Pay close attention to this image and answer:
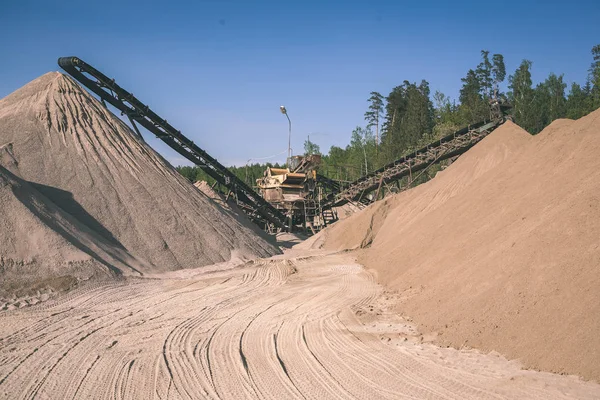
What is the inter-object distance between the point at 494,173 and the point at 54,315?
1019cm

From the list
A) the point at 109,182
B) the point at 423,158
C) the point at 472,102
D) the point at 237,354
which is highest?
the point at 472,102

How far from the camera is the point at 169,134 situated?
2194cm

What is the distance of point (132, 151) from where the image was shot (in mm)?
16594

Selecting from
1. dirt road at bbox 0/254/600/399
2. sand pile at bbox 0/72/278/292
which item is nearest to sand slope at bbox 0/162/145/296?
sand pile at bbox 0/72/278/292

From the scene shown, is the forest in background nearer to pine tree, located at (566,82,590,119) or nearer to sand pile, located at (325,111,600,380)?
pine tree, located at (566,82,590,119)

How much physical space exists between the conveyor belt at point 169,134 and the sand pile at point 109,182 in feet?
6.76

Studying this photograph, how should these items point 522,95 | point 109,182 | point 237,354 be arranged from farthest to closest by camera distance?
point 522,95
point 109,182
point 237,354

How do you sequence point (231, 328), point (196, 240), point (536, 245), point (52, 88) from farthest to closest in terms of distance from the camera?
point (52, 88)
point (196, 240)
point (231, 328)
point (536, 245)

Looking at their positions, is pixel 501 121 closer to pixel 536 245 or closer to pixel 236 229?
pixel 236 229

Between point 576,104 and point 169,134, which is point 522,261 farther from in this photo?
point 576,104

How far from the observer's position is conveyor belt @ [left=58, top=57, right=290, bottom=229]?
63.3ft

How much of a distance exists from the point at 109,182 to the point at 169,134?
7.99 meters

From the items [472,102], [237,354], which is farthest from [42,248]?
[472,102]

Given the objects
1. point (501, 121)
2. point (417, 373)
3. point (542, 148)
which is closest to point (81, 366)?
point (417, 373)
